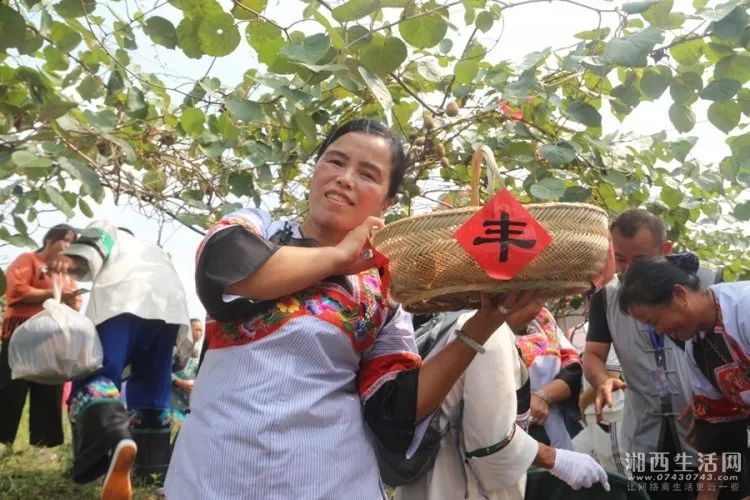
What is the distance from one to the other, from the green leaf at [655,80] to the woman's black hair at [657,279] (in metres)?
0.78

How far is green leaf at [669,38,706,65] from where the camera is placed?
1.99 metres

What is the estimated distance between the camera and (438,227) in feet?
4.02

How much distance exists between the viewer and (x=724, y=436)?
2.64m

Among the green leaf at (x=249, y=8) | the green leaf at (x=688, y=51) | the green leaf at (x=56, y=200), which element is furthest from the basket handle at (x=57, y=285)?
the green leaf at (x=688, y=51)

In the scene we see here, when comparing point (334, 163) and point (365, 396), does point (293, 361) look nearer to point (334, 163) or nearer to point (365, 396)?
point (365, 396)

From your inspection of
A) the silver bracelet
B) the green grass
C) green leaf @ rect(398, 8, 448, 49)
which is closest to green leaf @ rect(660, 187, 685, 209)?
green leaf @ rect(398, 8, 448, 49)

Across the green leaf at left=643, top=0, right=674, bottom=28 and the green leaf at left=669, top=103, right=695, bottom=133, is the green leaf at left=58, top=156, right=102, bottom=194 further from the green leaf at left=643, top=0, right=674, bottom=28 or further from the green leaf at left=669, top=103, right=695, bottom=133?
the green leaf at left=669, top=103, right=695, bottom=133

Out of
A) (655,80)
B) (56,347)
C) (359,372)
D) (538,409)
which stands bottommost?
(538,409)

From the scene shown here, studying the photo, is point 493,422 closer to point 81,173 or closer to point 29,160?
point 81,173

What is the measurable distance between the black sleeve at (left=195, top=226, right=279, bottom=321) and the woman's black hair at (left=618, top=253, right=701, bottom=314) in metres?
1.80

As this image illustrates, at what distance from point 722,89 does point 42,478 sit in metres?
3.42

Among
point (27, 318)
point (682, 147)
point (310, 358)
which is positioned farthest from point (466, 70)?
point (27, 318)

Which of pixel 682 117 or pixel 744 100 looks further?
pixel 682 117

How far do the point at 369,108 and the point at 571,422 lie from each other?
1.73 m
